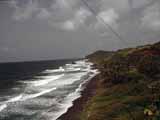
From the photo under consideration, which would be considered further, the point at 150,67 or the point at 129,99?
the point at 150,67

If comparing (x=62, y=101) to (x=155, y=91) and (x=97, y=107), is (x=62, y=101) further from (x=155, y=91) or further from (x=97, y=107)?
(x=155, y=91)

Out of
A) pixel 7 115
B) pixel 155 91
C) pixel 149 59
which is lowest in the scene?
pixel 7 115

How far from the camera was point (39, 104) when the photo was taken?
170ft

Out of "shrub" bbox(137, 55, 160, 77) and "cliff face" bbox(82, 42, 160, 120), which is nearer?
"cliff face" bbox(82, 42, 160, 120)

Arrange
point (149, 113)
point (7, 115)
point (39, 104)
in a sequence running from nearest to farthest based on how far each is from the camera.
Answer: point (149, 113), point (7, 115), point (39, 104)

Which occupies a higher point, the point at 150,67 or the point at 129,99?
the point at 150,67

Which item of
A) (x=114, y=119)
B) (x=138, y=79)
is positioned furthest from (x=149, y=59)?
(x=114, y=119)

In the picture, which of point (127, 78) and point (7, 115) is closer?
point (7, 115)

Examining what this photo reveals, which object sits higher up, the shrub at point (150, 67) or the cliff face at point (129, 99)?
the shrub at point (150, 67)

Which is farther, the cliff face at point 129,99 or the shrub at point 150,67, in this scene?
the shrub at point 150,67

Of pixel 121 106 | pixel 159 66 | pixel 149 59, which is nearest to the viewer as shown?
pixel 121 106

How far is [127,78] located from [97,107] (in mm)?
18137

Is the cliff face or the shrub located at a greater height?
the shrub

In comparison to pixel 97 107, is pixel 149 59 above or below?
above
